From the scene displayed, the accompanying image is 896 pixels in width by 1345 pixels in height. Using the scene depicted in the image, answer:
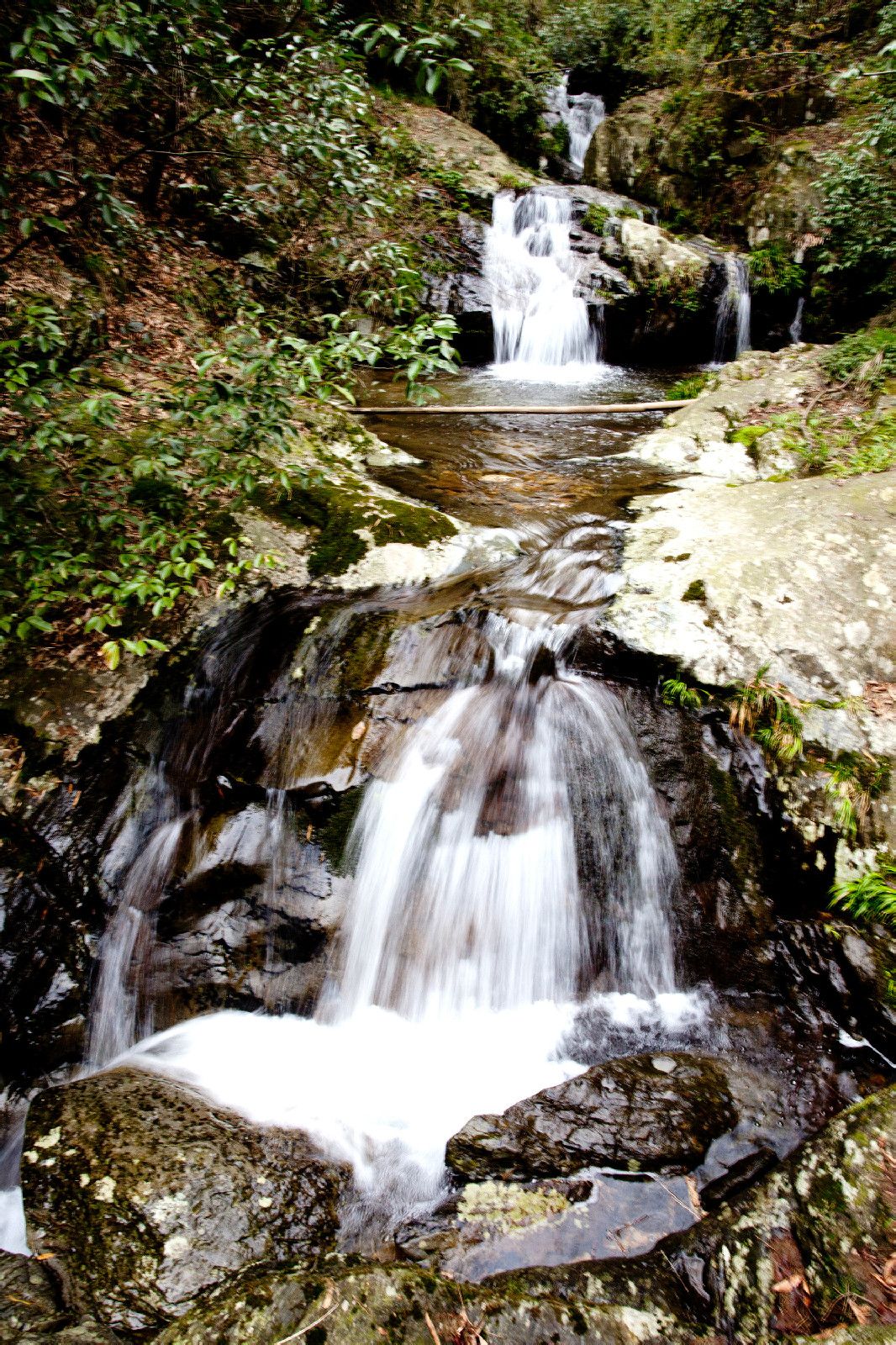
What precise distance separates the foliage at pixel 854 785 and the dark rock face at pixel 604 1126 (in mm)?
1370

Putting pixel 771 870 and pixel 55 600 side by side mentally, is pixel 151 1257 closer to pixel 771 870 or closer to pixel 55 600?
pixel 55 600

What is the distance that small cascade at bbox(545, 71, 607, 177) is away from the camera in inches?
624

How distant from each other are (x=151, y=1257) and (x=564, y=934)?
2255 mm

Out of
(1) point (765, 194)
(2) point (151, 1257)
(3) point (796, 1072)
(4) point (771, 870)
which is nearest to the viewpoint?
(2) point (151, 1257)

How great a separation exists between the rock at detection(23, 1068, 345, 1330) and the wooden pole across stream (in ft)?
20.8

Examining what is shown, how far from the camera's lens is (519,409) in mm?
7336

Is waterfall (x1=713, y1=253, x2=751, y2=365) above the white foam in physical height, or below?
above

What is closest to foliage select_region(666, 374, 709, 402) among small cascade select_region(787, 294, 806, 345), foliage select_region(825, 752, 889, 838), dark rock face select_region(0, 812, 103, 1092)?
small cascade select_region(787, 294, 806, 345)

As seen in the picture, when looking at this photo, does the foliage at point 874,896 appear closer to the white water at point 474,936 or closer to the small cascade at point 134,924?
the white water at point 474,936

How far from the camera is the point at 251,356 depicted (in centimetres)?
350

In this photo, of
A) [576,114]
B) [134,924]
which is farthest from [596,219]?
[134,924]

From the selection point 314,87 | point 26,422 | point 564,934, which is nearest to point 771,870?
point 564,934

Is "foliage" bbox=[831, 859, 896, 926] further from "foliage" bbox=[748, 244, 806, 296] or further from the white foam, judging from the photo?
"foliage" bbox=[748, 244, 806, 296]

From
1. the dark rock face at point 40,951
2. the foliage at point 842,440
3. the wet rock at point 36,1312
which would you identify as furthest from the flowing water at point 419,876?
the foliage at point 842,440
